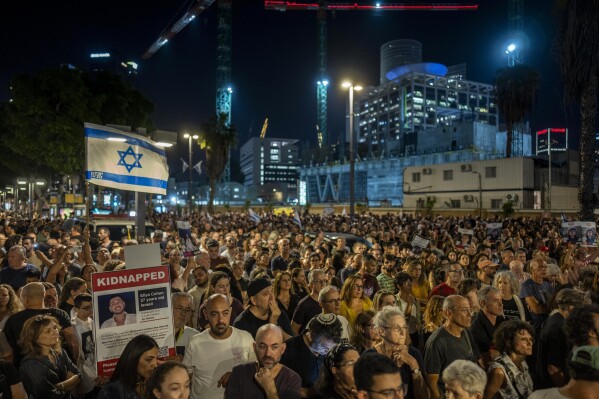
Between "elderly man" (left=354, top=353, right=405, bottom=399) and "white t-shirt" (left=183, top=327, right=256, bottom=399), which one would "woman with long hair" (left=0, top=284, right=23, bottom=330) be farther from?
"elderly man" (left=354, top=353, right=405, bottom=399)

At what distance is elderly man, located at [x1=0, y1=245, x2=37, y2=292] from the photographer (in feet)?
23.6

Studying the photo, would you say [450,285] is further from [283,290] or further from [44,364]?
[44,364]

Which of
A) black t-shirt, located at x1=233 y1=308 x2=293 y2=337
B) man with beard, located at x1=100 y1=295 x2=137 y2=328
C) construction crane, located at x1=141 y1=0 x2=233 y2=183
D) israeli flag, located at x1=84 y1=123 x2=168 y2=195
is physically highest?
construction crane, located at x1=141 y1=0 x2=233 y2=183

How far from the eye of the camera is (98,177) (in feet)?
22.6

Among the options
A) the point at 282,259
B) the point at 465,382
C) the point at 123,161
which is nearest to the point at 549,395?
the point at 465,382

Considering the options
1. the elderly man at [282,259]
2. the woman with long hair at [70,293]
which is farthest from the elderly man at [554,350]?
the elderly man at [282,259]

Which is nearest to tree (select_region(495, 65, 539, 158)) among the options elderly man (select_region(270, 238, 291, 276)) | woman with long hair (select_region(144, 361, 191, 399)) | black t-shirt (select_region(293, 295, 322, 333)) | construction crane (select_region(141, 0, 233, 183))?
elderly man (select_region(270, 238, 291, 276))

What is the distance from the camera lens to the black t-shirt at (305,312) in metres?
5.61

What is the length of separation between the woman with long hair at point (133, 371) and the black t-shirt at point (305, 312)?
2.38 m

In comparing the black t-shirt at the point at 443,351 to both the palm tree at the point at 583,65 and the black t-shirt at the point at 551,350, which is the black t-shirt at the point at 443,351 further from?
the palm tree at the point at 583,65

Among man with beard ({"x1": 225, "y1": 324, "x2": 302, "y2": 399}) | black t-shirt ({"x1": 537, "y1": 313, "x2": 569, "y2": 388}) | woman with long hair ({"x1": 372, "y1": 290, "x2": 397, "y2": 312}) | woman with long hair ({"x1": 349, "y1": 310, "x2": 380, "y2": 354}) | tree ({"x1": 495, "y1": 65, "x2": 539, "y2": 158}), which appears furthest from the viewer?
tree ({"x1": 495, "y1": 65, "x2": 539, "y2": 158})

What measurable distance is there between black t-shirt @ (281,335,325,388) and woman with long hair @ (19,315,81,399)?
6.07 ft

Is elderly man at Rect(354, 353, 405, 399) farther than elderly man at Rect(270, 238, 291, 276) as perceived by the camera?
No

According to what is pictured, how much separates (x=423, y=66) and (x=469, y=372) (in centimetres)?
15676
